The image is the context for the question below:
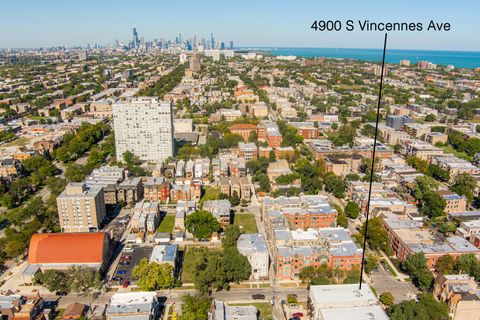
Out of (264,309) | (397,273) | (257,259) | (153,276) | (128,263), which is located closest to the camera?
(264,309)

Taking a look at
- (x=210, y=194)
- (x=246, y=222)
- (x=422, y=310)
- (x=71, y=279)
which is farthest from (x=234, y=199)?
(x=422, y=310)

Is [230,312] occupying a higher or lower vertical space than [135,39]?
lower

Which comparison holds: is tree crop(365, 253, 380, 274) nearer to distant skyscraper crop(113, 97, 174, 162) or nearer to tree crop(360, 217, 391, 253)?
tree crop(360, 217, 391, 253)

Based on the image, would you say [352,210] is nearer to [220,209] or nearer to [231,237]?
[220,209]

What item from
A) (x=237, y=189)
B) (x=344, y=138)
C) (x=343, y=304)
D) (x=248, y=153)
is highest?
(x=344, y=138)

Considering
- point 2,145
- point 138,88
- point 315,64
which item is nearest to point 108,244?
point 2,145

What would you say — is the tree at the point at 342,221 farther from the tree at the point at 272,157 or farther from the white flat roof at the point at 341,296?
the tree at the point at 272,157

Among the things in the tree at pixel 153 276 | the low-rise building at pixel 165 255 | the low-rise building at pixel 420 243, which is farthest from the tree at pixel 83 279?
the low-rise building at pixel 420 243
